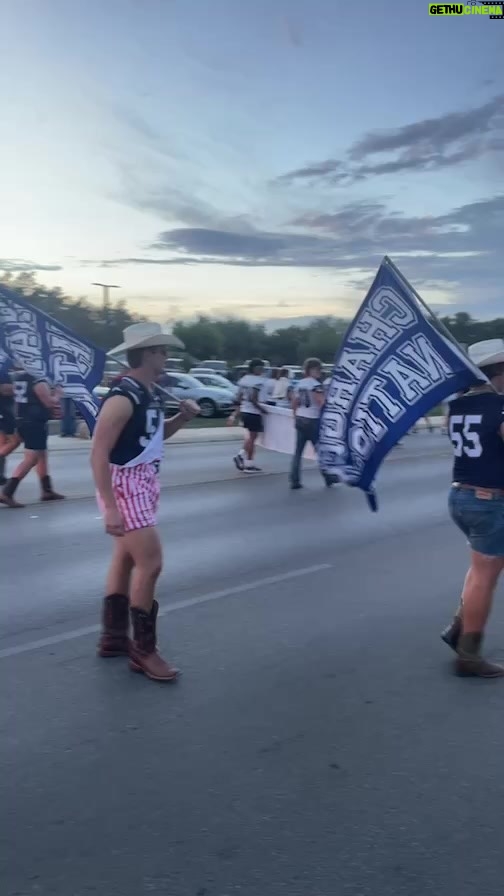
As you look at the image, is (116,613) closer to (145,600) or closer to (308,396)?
(145,600)

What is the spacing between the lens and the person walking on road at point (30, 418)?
10.0 metres

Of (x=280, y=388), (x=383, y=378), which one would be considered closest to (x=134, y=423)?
(x=383, y=378)

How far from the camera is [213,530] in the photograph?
29.3 ft

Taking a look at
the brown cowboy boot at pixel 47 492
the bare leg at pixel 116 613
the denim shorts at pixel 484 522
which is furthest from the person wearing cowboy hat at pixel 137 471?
the brown cowboy boot at pixel 47 492

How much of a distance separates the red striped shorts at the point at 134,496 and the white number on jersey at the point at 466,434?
168 centimetres

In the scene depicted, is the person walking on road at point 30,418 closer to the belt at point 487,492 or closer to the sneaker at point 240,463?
the sneaker at point 240,463

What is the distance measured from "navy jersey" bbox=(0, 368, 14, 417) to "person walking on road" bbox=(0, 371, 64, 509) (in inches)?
12.3

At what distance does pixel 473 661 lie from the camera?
4.79m

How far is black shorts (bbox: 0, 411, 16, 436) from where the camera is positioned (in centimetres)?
1072

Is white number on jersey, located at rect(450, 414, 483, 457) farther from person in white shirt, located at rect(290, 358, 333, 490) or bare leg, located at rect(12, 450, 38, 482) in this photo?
person in white shirt, located at rect(290, 358, 333, 490)

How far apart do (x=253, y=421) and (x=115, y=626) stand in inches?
343

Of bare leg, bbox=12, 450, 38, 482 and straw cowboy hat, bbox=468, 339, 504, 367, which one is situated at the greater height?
straw cowboy hat, bbox=468, 339, 504, 367

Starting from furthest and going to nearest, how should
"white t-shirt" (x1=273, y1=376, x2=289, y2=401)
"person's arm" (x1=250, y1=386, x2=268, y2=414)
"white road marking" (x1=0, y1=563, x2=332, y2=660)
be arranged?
"white t-shirt" (x1=273, y1=376, x2=289, y2=401) → "person's arm" (x1=250, y1=386, x2=268, y2=414) → "white road marking" (x1=0, y1=563, x2=332, y2=660)

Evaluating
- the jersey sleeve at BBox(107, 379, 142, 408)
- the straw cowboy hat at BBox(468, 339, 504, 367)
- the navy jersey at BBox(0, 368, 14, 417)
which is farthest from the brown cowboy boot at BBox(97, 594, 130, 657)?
the navy jersey at BBox(0, 368, 14, 417)
